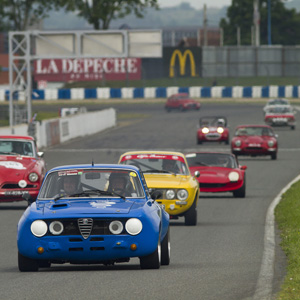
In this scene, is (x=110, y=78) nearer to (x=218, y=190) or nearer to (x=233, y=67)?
(x=233, y=67)

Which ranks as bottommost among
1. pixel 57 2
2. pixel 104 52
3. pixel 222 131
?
pixel 222 131

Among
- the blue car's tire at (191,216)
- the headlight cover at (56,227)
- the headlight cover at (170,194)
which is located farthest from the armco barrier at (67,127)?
the headlight cover at (56,227)

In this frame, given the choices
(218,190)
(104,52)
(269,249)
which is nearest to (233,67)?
(104,52)

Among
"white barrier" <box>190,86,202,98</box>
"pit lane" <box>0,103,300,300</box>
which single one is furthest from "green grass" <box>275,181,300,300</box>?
"white barrier" <box>190,86,202,98</box>

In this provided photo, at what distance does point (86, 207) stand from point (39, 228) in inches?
22.8

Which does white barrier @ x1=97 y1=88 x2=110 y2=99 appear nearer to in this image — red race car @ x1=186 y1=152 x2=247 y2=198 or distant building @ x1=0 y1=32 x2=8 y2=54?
distant building @ x1=0 y1=32 x2=8 y2=54

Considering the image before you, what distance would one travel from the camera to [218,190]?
22.3 m

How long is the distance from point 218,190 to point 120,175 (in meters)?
11.3

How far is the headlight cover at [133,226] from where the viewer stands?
9.88 metres

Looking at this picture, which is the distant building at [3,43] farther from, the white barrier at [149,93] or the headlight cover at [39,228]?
the headlight cover at [39,228]

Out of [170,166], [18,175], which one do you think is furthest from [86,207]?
[18,175]

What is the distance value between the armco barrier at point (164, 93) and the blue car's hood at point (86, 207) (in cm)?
8486

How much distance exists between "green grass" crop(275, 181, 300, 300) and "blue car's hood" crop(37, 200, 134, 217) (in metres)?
1.92

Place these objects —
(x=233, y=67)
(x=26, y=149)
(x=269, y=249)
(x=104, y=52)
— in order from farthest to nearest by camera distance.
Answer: (x=233, y=67)
(x=104, y=52)
(x=26, y=149)
(x=269, y=249)
